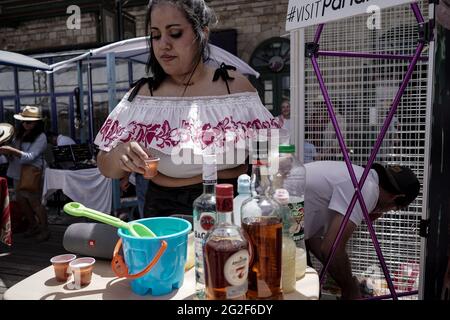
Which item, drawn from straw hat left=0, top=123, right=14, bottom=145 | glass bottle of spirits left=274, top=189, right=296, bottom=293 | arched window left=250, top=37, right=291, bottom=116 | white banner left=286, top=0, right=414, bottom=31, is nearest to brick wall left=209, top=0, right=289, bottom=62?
arched window left=250, top=37, right=291, bottom=116

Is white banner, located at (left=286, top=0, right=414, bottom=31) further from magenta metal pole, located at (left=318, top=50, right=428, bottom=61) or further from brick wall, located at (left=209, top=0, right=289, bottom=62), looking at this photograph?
brick wall, located at (left=209, top=0, right=289, bottom=62)

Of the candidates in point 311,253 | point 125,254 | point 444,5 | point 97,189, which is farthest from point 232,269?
point 97,189

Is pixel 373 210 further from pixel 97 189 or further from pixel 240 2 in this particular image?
pixel 240 2

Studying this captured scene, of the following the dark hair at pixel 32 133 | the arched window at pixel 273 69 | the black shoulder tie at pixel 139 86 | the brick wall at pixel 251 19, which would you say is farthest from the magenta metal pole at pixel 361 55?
the brick wall at pixel 251 19

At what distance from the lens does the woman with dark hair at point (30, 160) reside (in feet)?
14.9

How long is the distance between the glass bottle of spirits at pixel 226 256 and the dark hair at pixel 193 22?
0.77 metres

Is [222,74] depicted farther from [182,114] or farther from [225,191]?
[225,191]

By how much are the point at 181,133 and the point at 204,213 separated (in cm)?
43

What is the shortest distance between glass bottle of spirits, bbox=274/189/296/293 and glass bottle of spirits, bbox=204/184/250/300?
16 centimetres

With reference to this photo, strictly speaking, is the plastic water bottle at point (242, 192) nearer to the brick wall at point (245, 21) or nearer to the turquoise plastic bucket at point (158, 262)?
the turquoise plastic bucket at point (158, 262)

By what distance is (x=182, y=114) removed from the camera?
1.39m

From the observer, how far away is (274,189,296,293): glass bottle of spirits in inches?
38.5

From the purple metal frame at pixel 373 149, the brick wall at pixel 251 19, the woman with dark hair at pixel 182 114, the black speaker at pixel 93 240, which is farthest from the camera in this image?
the brick wall at pixel 251 19

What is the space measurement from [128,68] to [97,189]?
4.25 meters
